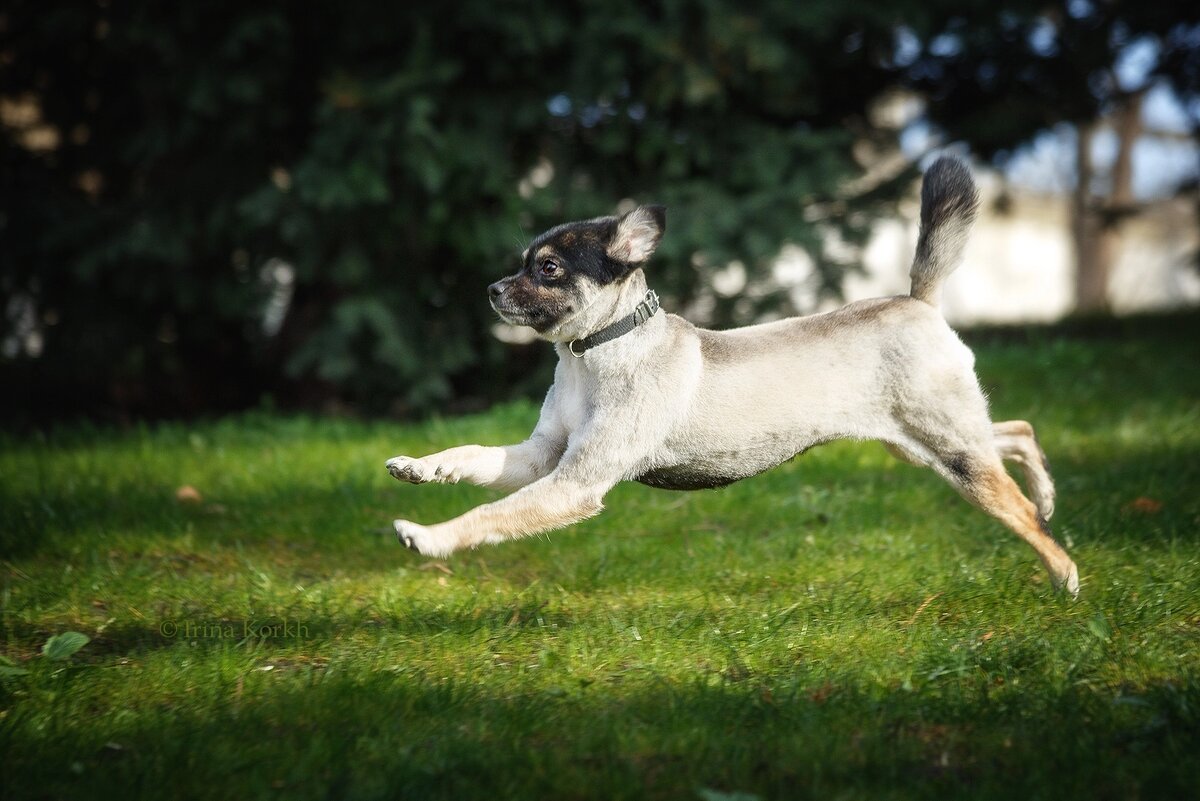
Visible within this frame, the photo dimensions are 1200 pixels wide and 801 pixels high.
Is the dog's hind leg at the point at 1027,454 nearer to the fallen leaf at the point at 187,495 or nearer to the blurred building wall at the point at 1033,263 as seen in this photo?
the fallen leaf at the point at 187,495

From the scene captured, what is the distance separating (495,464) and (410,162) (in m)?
4.35

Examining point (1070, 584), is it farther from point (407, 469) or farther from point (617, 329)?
point (407, 469)

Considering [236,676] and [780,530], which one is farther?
[780,530]

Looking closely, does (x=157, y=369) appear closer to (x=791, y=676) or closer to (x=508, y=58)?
(x=508, y=58)

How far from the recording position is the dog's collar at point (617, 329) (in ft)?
13.4

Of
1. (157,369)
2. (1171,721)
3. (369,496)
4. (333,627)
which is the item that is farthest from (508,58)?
(1171,721)

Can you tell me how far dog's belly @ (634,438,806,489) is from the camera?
4113mm

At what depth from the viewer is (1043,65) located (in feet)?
32.9

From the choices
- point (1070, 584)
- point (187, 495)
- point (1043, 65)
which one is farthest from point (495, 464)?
point (1043, 65)

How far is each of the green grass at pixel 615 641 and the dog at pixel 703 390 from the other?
0.52 meters

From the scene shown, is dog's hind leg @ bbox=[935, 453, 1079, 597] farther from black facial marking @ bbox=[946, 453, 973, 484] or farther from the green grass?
the green grass

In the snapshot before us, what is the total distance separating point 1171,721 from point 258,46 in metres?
7.72

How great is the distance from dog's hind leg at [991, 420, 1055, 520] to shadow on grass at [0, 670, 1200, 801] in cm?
155

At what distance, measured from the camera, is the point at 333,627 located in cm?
416
